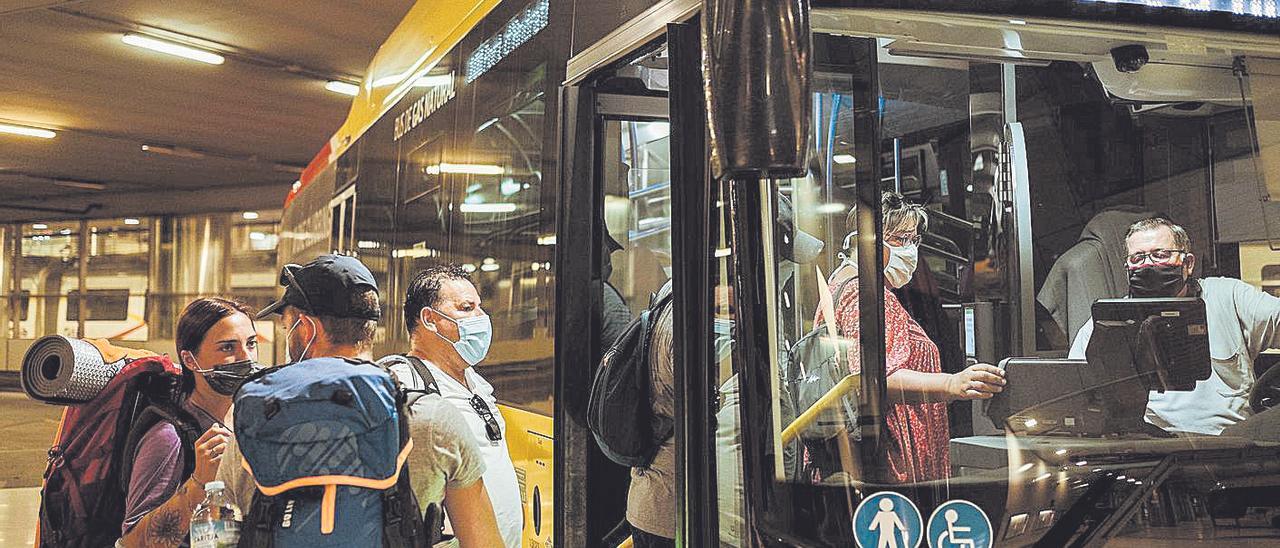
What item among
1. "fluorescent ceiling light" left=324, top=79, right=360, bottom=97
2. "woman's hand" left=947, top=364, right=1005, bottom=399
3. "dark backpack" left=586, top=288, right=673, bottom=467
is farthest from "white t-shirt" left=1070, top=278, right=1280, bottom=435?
"fluorescent ceiling light" left=324, top=79, right=360, bottom=97

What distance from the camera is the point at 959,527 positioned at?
204cm

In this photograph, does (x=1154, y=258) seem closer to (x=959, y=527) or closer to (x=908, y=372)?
(x=908, y=372)

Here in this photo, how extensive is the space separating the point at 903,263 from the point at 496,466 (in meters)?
1.38

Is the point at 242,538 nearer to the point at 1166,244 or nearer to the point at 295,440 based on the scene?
the point at 295,440

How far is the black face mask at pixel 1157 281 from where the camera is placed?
208 cm

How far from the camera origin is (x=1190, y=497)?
6.56ft

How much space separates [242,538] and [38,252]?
2793 cm

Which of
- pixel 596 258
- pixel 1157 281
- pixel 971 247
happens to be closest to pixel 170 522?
pixel 596 258

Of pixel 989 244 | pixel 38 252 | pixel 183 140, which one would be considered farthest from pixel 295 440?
pixel 38 252

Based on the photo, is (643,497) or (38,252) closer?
(643,497)

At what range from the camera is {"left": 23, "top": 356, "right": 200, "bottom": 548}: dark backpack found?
300 cm

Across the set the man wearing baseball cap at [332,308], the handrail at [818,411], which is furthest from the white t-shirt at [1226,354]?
the man wearing baseball cap at [332,308]

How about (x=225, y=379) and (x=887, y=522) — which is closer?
(x=887, y=522)

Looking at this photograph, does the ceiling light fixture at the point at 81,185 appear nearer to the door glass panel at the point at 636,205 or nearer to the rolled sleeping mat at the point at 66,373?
the rolled sleeping mat at the point at 66,373
